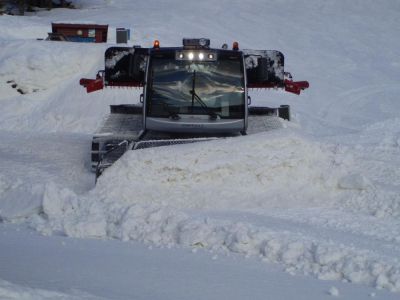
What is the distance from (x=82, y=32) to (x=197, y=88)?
1245cm

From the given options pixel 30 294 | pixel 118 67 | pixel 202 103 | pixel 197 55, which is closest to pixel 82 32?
pixel 118 67

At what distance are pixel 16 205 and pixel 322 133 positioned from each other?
930cm

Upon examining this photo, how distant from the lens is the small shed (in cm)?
2181

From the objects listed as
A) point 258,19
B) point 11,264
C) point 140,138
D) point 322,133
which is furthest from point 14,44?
point 11,264

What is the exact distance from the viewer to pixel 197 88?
10.2 metres

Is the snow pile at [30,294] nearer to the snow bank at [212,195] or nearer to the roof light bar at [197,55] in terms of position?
the snow bank at [212,195]

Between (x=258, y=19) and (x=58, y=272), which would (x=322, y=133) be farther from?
(x=258, y=19)

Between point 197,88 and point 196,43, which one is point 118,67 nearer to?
point 196,43

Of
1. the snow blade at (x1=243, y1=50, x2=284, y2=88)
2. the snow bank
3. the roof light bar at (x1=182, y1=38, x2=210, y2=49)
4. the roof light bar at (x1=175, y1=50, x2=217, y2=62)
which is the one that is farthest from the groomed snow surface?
the roof light bar at (x1=182, y1=38, x2=210, y2=49)

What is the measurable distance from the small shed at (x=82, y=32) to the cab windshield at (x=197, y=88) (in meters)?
11.8

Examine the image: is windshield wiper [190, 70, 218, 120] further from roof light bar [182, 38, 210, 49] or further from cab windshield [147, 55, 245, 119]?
roof light bar [182, 38, 210, 49]

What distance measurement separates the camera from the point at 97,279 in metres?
5.50

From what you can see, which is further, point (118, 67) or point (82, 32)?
point (82, 32)

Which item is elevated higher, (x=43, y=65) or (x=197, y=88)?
(x=43, y=65)
